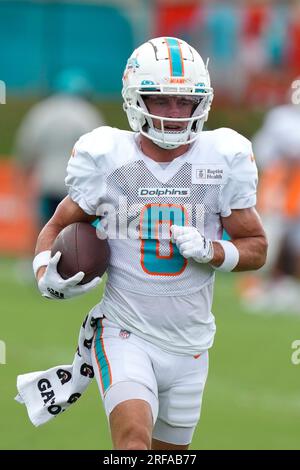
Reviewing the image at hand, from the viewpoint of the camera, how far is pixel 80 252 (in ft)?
15.4

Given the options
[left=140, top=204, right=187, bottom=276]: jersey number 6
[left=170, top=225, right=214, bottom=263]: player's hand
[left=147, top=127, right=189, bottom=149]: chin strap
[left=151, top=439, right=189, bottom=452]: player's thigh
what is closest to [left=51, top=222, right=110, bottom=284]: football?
[left=140, top=204, right=187, bottom=276]: jersey number 6

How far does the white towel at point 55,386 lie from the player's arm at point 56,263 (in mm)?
268

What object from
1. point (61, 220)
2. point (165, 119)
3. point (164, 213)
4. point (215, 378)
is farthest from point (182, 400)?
point (215, 378)

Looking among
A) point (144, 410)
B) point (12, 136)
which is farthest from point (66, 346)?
point (12, 136)

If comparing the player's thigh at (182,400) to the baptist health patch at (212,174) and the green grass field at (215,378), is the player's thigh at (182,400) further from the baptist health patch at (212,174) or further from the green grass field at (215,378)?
the green grass field at (215,378)

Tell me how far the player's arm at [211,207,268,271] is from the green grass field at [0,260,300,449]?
2.05 meters

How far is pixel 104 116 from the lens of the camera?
15336 mm

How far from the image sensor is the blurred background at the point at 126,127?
7590mm

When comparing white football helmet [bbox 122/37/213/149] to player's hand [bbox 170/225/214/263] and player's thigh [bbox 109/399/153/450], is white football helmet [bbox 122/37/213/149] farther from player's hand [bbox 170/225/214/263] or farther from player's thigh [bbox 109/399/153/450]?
player's thigh [bbox 109/399/153/450]

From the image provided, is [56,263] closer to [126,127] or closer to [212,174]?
[212,174]

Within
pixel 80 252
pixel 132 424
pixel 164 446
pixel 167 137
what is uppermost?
pixel 167 137

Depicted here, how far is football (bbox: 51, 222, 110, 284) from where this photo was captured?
4684mm

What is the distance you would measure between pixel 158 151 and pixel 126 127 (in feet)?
32.5
